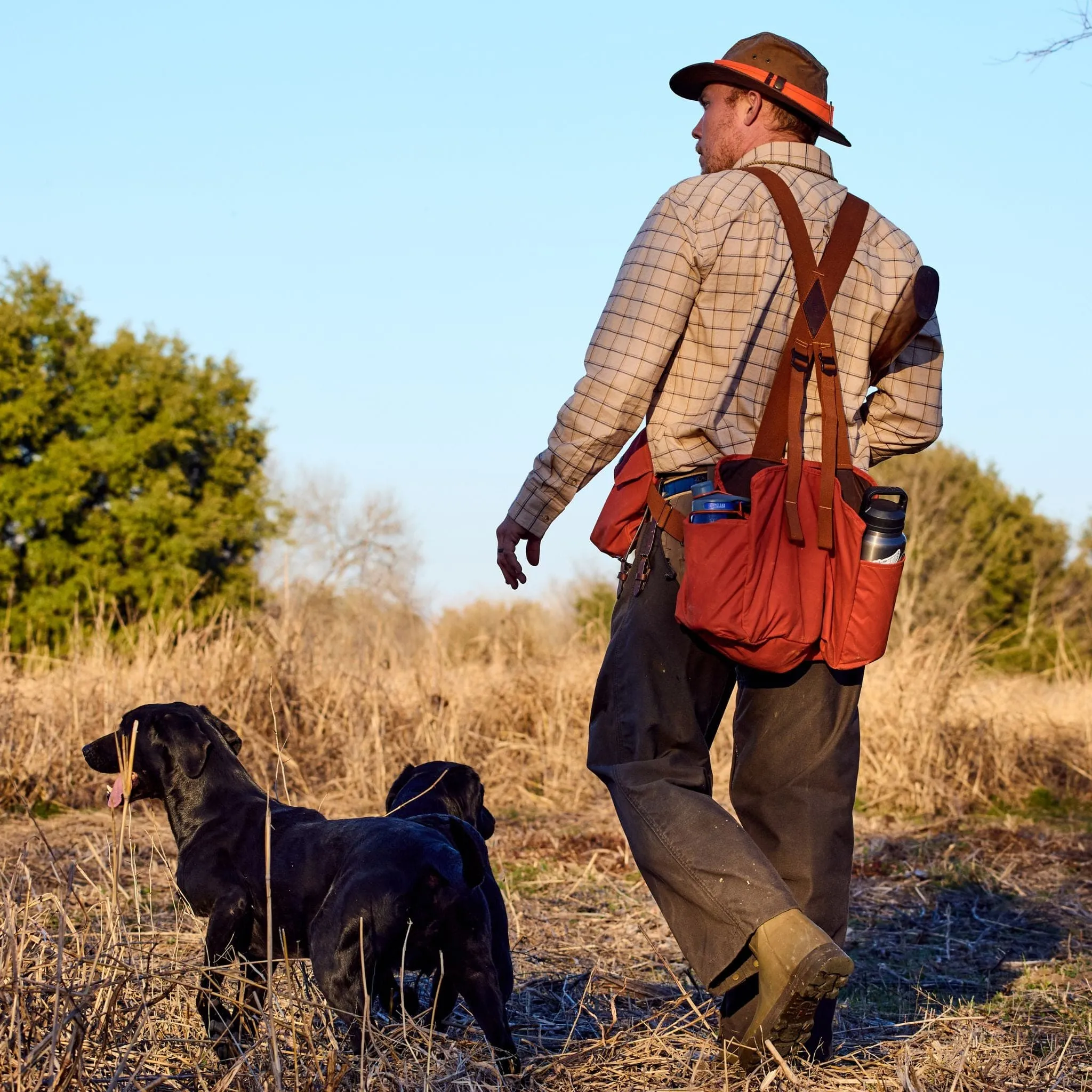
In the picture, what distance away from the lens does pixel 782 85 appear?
3.38 m

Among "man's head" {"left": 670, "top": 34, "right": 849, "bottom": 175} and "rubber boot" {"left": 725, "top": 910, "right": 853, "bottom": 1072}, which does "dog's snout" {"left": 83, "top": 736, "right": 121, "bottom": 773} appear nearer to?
"rubber boot" {"left": 725, "top": 910, "right": 853, "bottom": 1072}

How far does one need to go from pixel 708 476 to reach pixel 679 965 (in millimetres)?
2424

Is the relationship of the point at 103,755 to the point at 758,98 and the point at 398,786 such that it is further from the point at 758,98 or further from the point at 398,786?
the point at 758,98

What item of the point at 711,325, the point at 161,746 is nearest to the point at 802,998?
the point at 711,325

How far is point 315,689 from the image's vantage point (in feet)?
31.5

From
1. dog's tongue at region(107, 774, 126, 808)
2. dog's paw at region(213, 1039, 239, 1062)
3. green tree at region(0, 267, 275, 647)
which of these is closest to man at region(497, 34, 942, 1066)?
dog's paw at region(213, 1039, 239, 1062)

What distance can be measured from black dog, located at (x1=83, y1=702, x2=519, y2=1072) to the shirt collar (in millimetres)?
1962

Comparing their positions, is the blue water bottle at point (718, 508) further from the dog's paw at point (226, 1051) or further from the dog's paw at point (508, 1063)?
the dog's paw at point (226, 1051)

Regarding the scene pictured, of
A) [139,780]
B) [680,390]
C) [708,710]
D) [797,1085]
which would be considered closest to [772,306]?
[680,390]

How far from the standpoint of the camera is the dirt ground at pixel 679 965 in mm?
3092

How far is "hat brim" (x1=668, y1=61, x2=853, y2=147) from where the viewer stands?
11.1 ft

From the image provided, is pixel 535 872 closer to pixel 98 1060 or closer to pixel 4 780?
pixel 4 780

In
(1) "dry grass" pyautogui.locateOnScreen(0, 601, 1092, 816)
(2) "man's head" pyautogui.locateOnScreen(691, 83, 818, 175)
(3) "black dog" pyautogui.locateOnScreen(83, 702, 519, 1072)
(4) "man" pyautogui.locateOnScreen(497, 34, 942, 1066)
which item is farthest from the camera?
(1) "dry grass" pyautogui.locateOnScreen(0, 601, 1092, 816)

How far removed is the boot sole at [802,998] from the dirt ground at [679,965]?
87mm
